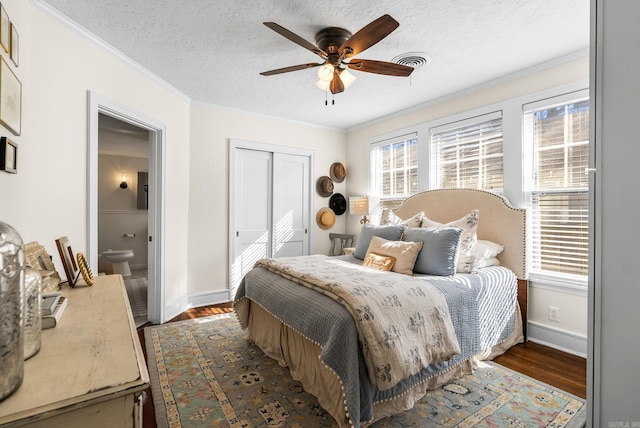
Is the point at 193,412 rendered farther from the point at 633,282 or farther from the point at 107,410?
the point at 633,282

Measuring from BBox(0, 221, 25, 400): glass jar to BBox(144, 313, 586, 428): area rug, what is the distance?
1.43 metres

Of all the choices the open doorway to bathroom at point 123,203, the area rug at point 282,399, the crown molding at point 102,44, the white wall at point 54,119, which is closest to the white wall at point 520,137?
the area rug at point 282,399

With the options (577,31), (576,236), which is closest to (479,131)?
(577,31)

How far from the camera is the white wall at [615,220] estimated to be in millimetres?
955

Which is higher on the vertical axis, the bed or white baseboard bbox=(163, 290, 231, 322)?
the bed

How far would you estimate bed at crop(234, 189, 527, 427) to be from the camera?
1672 mm

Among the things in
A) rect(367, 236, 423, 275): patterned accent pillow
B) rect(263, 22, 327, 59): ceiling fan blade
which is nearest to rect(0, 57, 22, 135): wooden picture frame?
rect(263, 22, 327, 59): ceiling fan blade

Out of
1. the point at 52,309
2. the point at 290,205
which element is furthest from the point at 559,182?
the point at 52,309

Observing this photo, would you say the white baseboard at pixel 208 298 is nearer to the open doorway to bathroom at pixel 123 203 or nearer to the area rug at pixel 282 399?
the area rug at pixel 282 399

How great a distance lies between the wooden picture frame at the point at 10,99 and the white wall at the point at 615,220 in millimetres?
2300

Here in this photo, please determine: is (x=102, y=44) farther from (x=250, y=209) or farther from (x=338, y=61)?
(x=250, y=209)

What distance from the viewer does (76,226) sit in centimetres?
233

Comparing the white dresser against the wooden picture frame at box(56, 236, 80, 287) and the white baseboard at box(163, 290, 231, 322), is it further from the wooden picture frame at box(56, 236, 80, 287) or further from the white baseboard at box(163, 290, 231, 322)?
the white baseboard at box(163, 290, 231, 322)

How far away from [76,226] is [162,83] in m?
1.82
